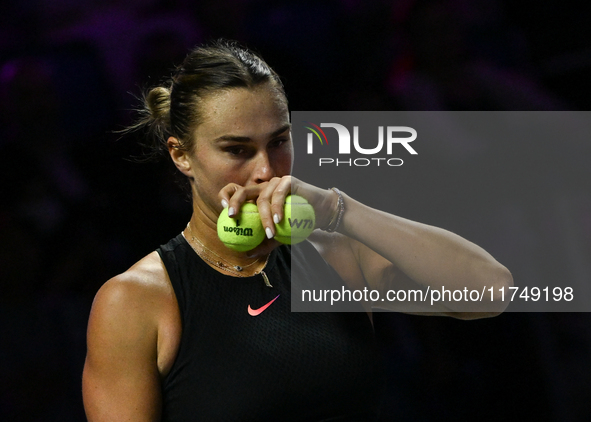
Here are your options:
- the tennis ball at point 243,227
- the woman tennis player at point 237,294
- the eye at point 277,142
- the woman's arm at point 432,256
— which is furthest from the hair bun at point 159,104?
the woman's arm at point 432,256

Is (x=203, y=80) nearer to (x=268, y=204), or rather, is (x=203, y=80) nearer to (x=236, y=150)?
(x=236, y=150)

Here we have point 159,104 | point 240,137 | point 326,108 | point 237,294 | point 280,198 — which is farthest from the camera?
point 326,108

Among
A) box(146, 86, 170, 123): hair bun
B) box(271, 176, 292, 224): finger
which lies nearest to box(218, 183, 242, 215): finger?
box(271, 176, 292, 224): finger

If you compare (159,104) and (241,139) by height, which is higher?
(159,104)

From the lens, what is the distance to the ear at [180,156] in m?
1.63

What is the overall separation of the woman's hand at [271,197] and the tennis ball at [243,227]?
3cm

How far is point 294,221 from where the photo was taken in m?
1.37

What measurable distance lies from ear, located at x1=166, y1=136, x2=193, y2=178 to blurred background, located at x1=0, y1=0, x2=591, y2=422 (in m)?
1.32

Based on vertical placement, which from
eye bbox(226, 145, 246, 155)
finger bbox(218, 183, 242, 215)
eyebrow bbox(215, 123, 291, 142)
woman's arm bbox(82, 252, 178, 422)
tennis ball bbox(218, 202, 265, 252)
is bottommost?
woman's arm bbox(82, 252, 178, 422)

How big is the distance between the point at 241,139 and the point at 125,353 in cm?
61

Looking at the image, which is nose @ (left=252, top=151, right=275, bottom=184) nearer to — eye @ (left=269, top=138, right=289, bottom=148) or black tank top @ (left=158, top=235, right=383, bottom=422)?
eye @ (left=269, top=138, right=289, bottom=148)

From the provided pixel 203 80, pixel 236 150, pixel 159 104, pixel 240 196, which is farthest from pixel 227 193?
pixel 159 104

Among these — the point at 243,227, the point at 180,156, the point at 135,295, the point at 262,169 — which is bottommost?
the point at 135,295

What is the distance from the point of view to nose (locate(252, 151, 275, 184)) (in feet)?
4.89
